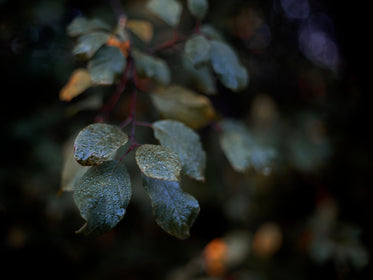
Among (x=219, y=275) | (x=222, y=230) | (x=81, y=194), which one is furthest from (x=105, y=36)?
(x=222, y=230)

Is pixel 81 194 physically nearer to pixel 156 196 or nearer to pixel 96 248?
pixel 156 196

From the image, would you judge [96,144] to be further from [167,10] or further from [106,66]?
[167,10]

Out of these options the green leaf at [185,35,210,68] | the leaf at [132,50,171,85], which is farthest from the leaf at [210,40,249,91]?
the leaf at [132,50,171,85]

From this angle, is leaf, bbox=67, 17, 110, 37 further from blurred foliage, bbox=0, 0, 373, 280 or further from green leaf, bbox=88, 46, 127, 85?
blurred foliage, bbox=0, 0, 373, 280

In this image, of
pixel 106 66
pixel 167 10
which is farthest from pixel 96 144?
pixel 167 10

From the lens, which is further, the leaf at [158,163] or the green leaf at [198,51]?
Answer: the green leaf at [198,51]

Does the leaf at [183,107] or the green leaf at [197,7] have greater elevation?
the green leaf at [197,7]

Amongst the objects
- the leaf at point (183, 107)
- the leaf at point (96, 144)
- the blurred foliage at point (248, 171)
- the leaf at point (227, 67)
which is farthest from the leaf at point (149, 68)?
the blurred foliage at point (248, 171)

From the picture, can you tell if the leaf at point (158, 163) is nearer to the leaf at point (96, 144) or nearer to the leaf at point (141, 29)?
the leaf at point (96, 144)
